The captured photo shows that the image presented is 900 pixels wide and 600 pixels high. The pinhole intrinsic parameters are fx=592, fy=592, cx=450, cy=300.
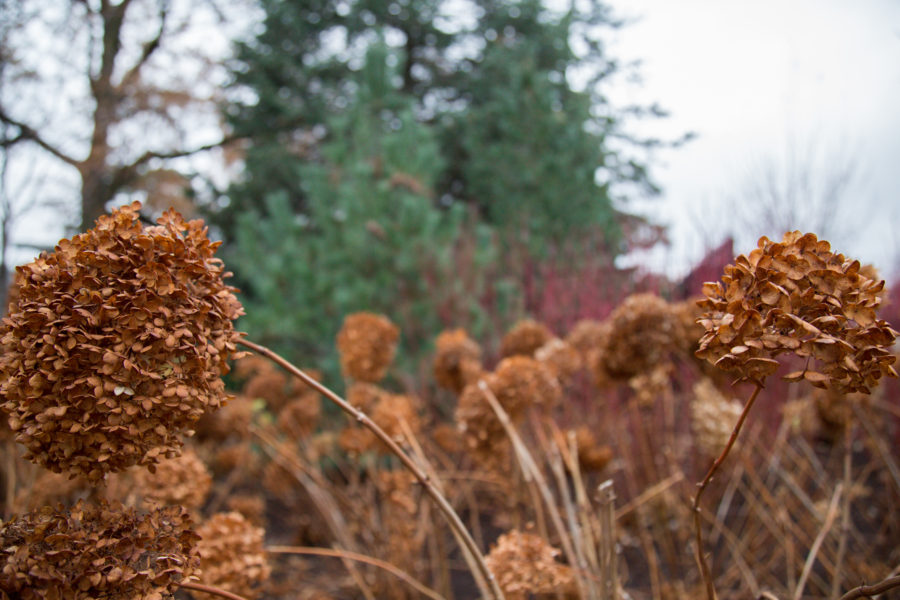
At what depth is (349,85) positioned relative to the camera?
29.6 feet

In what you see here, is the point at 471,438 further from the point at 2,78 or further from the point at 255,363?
the point at 2,78

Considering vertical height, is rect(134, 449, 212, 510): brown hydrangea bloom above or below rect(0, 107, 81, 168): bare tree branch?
below

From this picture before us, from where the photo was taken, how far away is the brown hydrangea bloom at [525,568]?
1.24m

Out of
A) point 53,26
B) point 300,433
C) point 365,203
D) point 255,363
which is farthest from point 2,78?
point 300,433

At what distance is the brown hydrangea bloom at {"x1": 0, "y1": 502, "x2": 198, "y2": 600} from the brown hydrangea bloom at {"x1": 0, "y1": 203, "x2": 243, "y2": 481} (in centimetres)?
8

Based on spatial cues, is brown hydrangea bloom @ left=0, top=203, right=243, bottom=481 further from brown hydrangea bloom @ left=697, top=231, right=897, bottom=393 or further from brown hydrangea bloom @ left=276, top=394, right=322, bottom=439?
brown hydrangea bloom @ left=276, top=394, right=322, bottom=439

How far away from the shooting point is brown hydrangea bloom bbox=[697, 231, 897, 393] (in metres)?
0.79

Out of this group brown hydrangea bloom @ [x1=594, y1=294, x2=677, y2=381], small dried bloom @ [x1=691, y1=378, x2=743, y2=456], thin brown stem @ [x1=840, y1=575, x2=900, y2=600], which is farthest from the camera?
small dried bloom @ [x1=691, y1=378, x2=743, y2=456]

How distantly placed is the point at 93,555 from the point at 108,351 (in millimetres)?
290

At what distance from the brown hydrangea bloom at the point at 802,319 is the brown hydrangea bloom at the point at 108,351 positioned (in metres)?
0.77

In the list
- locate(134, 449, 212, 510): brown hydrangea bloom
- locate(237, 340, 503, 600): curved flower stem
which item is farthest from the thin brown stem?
locate(134, 449, 212, 510): brown hydrangea bloom

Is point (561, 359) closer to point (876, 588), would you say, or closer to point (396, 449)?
point (396, 449)

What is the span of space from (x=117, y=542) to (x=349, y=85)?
9.00 meters

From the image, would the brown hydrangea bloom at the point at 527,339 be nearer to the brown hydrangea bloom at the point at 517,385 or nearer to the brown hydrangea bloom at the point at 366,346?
the brown hydrangea bloom at the point at 366,346
